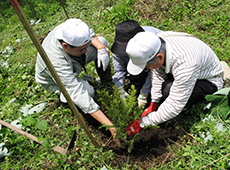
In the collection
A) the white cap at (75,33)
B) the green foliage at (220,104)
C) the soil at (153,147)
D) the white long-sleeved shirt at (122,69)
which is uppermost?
the white cap at (75,33)

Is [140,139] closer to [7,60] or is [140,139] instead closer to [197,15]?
[197,15]

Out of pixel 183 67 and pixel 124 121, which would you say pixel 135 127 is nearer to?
pixel 124 121

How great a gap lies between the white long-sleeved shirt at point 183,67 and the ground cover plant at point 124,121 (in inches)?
9.7

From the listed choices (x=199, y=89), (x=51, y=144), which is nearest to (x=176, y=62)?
(x=199, y=89)

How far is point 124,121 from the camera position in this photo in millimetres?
1902

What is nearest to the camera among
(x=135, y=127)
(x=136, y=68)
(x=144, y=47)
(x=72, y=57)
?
(x=144, y=47)

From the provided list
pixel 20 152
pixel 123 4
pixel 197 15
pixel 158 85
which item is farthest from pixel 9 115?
pixel 197 15

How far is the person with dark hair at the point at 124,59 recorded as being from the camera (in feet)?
7.22

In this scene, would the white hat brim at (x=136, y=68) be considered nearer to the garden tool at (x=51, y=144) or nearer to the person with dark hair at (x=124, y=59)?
the person with dark hair at (x=124, y=59)

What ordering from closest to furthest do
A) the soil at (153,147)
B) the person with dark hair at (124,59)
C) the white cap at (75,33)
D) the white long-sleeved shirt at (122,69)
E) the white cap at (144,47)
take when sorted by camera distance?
the white cap at (144,47)
the white cap at (75,33)
the soil at (153,147)
the person with dark hair at (124,59)
the white long-sleeved shirt at (122,69)

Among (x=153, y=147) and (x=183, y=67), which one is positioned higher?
(x=183, y=67)

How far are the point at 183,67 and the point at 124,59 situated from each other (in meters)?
1.05

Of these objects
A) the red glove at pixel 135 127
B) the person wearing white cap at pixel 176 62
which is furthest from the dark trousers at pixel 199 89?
the red glove at pixel 135 127

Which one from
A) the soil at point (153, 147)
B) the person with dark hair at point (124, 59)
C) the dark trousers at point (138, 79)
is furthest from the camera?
the dark trousers at point (138, 79)
